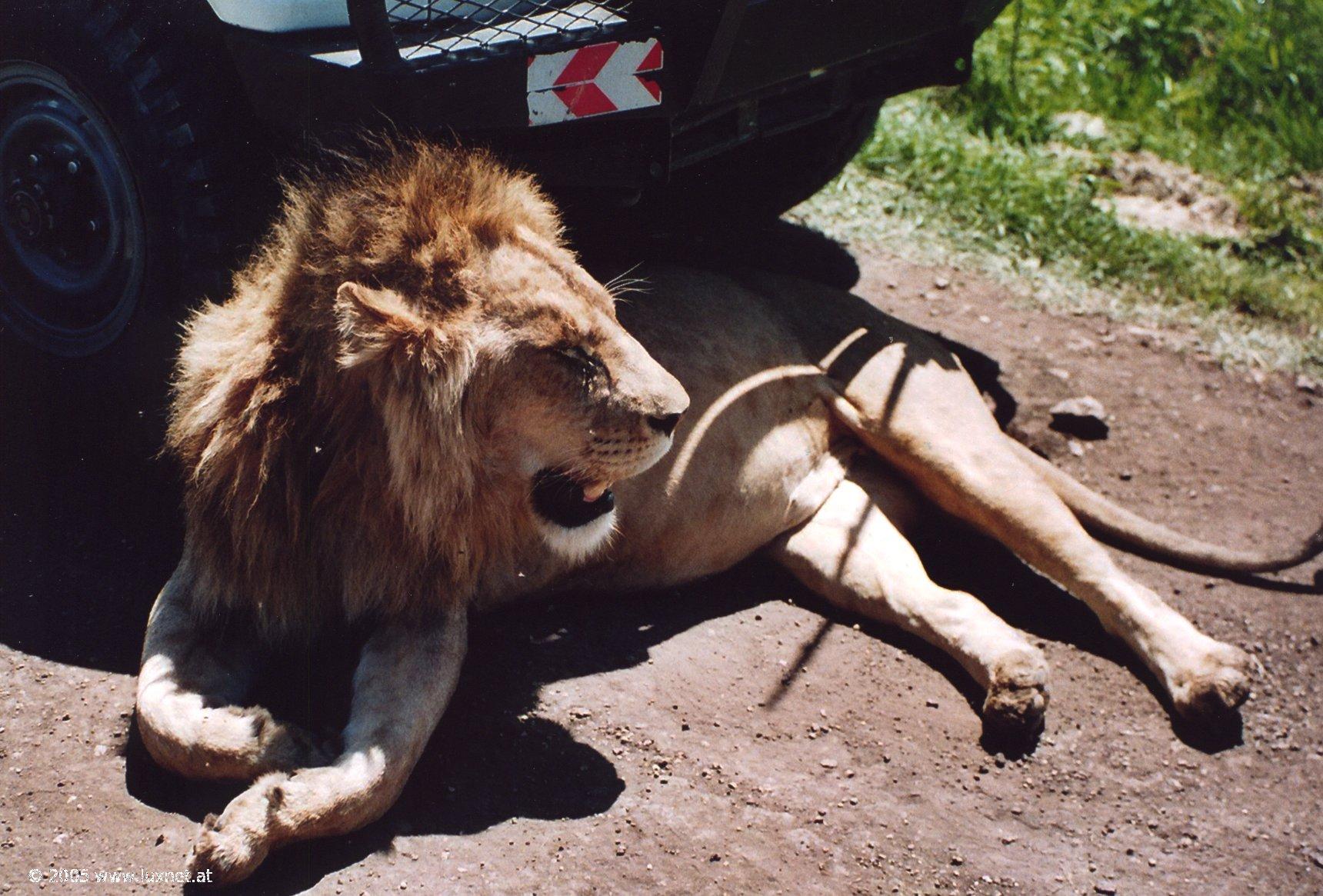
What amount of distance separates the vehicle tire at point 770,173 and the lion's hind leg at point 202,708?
1.93m

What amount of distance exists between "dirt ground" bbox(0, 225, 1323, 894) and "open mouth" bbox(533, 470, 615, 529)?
0.42 metres

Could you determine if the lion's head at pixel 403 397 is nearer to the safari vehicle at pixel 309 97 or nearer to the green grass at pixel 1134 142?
the safari vehicle at pixel 309 97

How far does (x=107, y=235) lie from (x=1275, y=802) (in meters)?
3.30

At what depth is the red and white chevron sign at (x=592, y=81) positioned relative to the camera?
2.78m

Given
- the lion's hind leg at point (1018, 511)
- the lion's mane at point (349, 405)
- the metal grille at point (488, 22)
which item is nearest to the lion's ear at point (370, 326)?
the lion's mane at point (349, 405)

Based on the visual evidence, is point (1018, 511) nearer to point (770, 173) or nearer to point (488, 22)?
point (770, 173)

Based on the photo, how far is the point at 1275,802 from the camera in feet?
9.61

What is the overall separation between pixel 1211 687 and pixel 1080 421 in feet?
4.85

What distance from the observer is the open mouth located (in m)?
2.65

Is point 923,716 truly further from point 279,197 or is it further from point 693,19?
point 279,197

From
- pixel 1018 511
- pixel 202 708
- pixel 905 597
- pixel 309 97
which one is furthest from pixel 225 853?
pixel 1018 511

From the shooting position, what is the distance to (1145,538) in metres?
3.65

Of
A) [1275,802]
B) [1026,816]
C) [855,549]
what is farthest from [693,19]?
[1275,802]

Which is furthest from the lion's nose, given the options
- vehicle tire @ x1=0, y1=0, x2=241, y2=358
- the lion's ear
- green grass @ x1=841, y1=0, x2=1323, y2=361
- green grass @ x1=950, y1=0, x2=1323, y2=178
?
green grass @ x1=950, y1=0, x2=1323, y2=178
